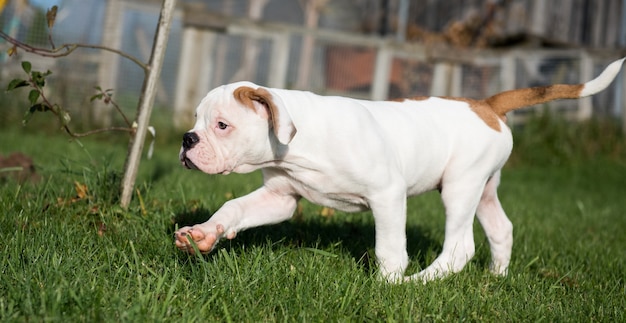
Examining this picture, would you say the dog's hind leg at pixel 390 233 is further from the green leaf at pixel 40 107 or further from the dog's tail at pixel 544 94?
the green leaf at pixel 40 107

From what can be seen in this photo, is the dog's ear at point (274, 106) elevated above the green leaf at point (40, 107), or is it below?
above

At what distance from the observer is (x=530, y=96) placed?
359 centimetres

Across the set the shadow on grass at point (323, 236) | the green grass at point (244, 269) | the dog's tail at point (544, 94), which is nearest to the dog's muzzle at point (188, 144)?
the green grass at point (244, 269)

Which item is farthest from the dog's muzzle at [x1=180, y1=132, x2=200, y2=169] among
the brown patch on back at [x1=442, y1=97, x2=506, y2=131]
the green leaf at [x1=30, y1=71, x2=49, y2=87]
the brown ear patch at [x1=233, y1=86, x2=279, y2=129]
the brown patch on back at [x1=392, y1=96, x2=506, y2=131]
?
the brown patch on back at [x1=442, y1=97, x2=506, y2=131]

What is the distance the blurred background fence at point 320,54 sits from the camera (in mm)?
9461

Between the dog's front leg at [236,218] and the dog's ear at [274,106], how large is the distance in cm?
45

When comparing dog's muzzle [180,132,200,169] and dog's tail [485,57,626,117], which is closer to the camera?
dog's muzzle [180,132,200,169]

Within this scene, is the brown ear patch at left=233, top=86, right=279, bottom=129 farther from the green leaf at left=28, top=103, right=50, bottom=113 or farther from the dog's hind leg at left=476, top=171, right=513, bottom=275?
the dog's hind leg at left=476, top=171, right=513, bottom=275

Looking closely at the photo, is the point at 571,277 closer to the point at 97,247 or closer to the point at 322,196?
the point at 322,196

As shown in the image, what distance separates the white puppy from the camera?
2.86 metres

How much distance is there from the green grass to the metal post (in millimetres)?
125

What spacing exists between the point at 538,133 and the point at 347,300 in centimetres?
868

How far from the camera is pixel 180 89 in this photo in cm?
994

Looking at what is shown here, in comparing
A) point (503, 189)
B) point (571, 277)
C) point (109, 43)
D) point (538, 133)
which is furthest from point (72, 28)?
point (571, 277)
